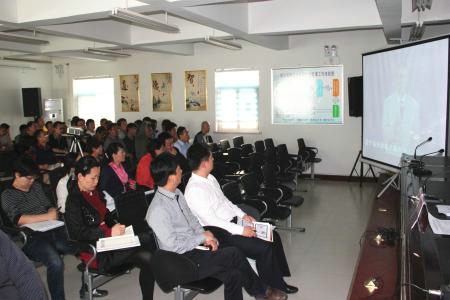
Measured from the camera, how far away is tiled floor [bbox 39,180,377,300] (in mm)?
3732

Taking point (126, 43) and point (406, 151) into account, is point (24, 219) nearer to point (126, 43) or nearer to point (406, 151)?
point (406, 151)

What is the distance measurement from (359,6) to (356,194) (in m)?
3.15

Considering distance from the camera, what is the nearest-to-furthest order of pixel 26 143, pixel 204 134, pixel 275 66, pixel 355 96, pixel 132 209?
pixel 132 209
pixel 26 143
pixel 355 96
pixel 275 66
pixel 204 134

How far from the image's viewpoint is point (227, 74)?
9828 millimetres

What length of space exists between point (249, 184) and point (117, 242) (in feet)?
6.93

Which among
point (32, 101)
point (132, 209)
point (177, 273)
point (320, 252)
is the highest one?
point (32, 101)

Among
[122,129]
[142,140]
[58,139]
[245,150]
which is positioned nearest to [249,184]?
[245,150]

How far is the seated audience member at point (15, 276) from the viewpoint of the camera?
1.86 metres

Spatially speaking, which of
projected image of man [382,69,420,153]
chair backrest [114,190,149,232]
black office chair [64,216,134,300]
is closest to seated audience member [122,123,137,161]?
chair backrest [114,190,149,232]

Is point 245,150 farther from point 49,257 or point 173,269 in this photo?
point 173,269

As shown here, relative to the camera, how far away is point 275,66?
9.27 metres

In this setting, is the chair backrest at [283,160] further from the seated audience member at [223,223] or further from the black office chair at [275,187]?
the seated audience member at [223,223]

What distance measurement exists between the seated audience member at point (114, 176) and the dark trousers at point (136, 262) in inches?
51.6

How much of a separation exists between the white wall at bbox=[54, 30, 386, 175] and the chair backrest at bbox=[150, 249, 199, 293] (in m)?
6.67
